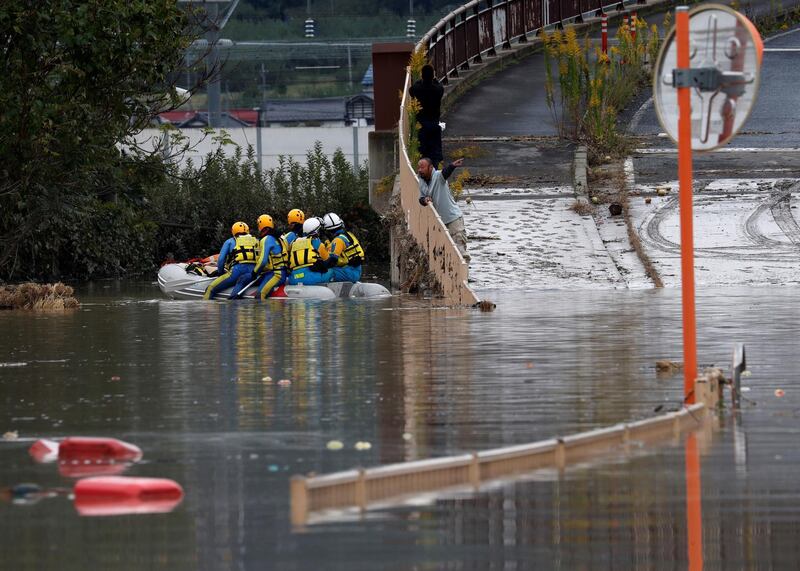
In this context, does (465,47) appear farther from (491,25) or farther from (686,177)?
(686,177)

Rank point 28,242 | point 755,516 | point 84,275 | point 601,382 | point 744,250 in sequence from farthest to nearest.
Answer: point 84,275 → point 28,242 → point 744,250 → point 601,382 → point 755,516

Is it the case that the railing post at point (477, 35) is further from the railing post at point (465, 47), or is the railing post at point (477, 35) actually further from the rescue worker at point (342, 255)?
the rescue worker at point (342, 255)

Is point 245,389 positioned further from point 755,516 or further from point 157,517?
point 755,516

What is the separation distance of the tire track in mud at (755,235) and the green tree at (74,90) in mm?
7532

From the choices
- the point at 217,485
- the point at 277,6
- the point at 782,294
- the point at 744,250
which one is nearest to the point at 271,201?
the point at 744,250

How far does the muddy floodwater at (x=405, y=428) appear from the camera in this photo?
6.72 m

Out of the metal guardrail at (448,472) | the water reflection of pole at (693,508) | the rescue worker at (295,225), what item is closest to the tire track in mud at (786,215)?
the rescue worker at (295,225)

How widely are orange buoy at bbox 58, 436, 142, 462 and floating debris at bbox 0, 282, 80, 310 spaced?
12.3 metres

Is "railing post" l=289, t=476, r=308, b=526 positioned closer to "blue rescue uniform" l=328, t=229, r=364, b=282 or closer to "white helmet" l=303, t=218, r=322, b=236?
"blue rescue uniform" l=328, t=229, r=364, b=282

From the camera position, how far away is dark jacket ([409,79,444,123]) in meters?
26.1

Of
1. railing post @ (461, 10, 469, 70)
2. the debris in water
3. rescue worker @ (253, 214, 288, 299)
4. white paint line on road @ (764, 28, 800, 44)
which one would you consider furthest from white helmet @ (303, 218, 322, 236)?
white paint line on road @ (764, 28, 800, 44)

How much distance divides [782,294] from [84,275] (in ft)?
68.2

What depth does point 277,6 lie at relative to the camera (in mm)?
65312

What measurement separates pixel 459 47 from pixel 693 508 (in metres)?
28.5
